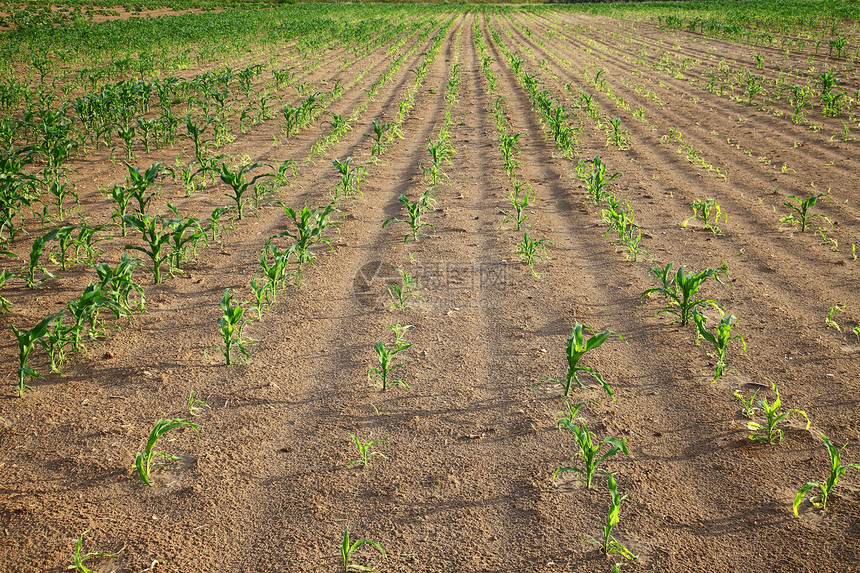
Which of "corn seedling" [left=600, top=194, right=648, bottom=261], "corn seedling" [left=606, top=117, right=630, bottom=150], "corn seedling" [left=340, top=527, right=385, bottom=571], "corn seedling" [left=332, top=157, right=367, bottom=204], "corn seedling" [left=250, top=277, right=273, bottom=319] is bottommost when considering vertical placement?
"corn seedling" [left=340, top=527, right=385, bottom=571]

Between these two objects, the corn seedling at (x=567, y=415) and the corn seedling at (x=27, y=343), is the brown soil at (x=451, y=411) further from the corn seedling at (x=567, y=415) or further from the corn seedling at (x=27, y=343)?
the corn seedling at (x=27, y=343)

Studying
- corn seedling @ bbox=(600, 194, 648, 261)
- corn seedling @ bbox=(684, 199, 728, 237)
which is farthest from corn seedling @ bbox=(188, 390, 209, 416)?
corn seedling @ bbox=(684, 199, 728, 237)

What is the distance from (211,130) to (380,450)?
8.67 metres

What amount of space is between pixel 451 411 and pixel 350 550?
1.18m

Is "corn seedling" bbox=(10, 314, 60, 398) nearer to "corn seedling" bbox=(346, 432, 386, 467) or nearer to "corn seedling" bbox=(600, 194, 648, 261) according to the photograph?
"corn seedling" bbox=(346, 432, 386, 467)

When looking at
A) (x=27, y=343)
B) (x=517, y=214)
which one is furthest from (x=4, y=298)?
(x=517, y=214)

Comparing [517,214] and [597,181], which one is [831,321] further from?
[517,214]

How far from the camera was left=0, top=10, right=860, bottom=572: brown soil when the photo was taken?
275 centimetres

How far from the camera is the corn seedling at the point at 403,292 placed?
16.1ft

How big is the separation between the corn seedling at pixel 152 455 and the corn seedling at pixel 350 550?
3.48 ft

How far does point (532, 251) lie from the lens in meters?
5.45

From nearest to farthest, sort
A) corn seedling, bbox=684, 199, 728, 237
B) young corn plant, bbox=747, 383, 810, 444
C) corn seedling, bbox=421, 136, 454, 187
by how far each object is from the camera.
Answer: young corn plant, bbox=747, 383, 810, 444, corn seedling, bbox=684, 199, 728, 237, corn seedling, bbox=421, 136, 454, 187

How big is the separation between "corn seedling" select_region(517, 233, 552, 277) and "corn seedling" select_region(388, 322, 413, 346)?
1.42 m

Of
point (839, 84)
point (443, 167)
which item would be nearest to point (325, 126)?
point (443, 167)
